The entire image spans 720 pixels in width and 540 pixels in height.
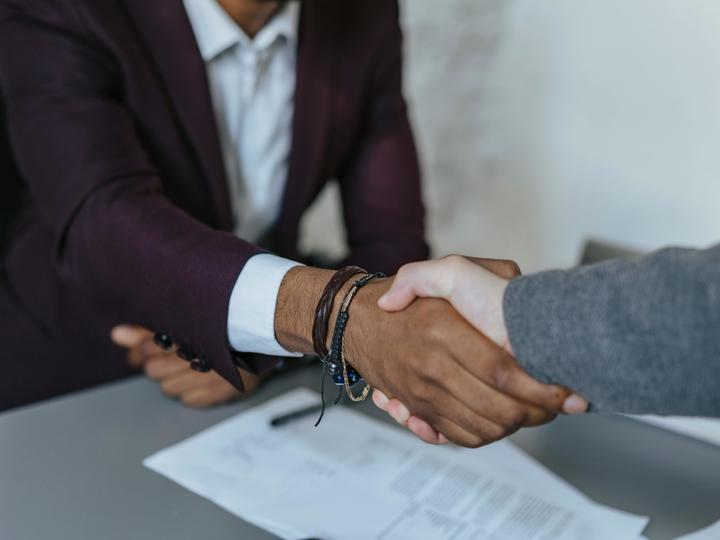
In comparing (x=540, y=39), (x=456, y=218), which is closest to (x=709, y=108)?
(x=540, y=39)

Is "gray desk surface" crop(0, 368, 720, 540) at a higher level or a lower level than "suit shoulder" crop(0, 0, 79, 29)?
lower

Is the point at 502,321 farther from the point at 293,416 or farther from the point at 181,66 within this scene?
the point at 181,66

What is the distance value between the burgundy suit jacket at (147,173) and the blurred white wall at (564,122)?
0.42 m

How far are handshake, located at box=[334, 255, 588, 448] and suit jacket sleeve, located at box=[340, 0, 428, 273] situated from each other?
59cm

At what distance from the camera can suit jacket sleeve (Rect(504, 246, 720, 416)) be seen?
0.59 m

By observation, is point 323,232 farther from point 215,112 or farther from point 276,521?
point 276,521

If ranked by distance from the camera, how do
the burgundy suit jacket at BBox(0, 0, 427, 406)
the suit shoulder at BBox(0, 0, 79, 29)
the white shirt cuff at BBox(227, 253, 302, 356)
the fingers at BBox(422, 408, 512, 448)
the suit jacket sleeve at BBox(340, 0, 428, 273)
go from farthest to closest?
the suit jacket sleeve at BBox(340, 0, 428, 273) < the suit shoulder at BBox(0, 0, 79, 29) < the burgundy suit jacket at BBox(0, 0, 427, 406) < the white shirt cuff at BBox(227, 253, 302, 356) < the fingers at BBox(422, 408, 512, 448)

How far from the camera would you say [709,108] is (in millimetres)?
1386

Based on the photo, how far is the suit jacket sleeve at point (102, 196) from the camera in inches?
34.3

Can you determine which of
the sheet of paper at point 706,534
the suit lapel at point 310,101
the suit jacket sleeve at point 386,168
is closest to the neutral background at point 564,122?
the suit jacket sleeve at point 386,168

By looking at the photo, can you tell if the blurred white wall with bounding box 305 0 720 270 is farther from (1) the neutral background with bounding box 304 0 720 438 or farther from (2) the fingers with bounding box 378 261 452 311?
(2) the fingers with bounding box 378 261 452 311

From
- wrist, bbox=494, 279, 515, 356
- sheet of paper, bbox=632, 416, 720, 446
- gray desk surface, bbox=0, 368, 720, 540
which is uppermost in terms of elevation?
wrist, bbox=494, 279, 515, 356

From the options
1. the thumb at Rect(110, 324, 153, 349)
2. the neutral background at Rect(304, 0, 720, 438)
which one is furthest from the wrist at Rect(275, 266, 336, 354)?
the neutral background at Rect(304, 0, 720, 438)

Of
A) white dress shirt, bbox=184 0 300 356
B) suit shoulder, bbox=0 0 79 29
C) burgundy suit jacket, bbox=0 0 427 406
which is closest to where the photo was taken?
burgundy suit jacket, bbox=0 0 427 406
